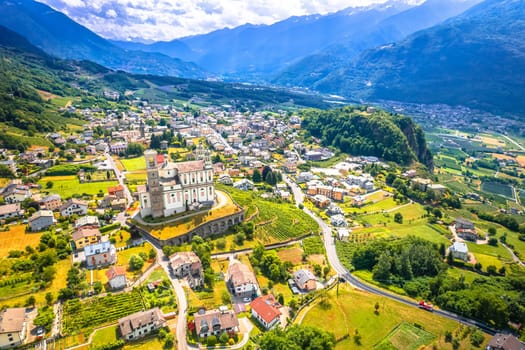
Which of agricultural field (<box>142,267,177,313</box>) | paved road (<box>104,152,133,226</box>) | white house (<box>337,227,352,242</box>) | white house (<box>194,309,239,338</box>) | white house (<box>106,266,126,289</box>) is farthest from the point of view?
white house (<box>337,227,352,242</box>)

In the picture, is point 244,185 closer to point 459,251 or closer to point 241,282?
point 241,282

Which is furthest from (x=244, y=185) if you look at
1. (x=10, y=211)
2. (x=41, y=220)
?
(x=10, y=211)

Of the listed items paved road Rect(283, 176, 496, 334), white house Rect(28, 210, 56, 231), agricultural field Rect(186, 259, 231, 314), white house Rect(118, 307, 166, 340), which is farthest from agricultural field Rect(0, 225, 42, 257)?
paved road Rect(283, 176, 496, 334)

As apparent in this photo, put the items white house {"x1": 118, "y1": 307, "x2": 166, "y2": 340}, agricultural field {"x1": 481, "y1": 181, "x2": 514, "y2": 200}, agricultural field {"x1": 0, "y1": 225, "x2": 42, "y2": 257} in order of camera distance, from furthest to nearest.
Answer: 1. agricultural field {"x1": 481, "y1": 181, "x2": 514, "y2": 200}
2. agricultural field {"x1": 0, "y1": 225, "x2": 42, "y2": 257}
3. white house {"x1": 118, "y1": 307, "x2": 166, "y2": 340}

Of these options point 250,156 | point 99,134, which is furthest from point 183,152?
point 99,134

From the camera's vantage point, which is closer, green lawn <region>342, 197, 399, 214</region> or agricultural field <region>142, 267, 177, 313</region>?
agricultural field <region>142, 267, 177, 313</region>

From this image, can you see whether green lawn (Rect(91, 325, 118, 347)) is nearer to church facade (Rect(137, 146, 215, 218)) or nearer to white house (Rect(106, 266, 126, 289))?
white house (Rect(106, 266, 126, 289))
